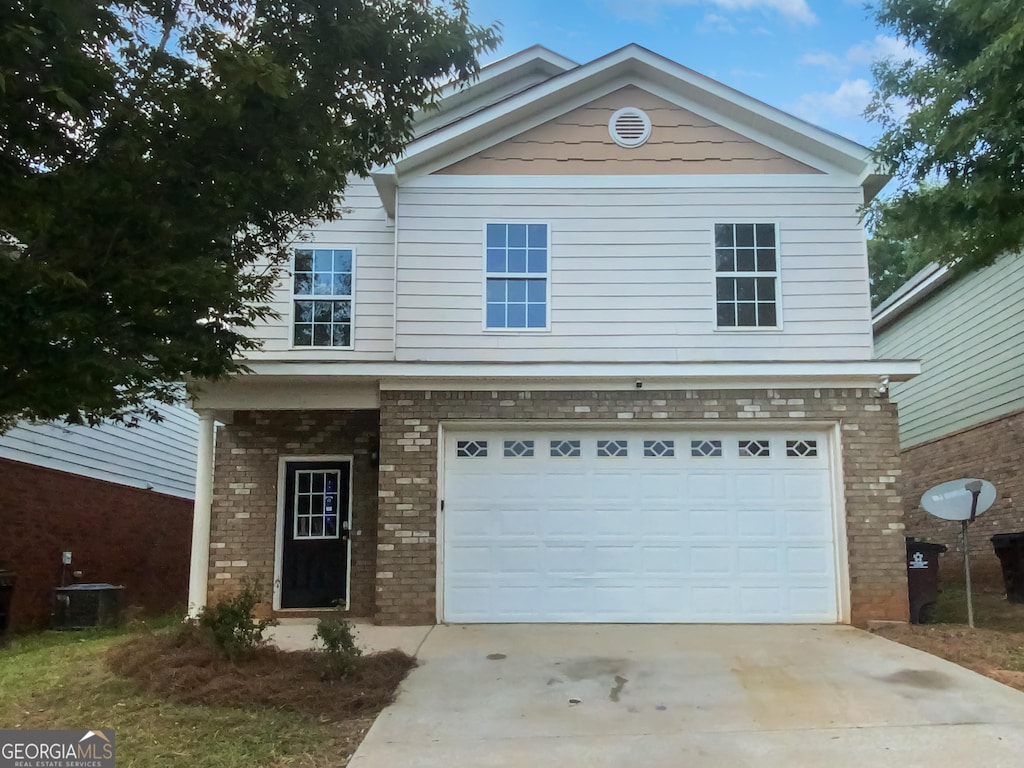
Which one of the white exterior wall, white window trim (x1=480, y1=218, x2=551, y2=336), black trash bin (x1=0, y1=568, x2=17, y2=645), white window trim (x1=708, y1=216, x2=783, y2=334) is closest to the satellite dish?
white window trim (x1=708, y1=216, x2=783, y2=334)

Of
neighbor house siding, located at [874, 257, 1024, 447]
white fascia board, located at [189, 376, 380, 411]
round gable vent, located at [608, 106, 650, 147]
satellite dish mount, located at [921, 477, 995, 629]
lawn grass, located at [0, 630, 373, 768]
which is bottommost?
lawn grass, located at [0, 630, 373, 768]

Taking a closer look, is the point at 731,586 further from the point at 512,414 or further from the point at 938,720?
the point at 938,720

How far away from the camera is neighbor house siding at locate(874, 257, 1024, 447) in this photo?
43.3ft

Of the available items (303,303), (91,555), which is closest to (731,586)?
(303,303)

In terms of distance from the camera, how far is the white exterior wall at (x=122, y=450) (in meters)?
11.6

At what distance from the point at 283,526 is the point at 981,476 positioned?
1079cm

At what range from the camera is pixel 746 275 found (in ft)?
34.1

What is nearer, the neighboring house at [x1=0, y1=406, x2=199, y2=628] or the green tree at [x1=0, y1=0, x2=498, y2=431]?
the green tree at [x1=0, y1=0, x2=498, y2=431]

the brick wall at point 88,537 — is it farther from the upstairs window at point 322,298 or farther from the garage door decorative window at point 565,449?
the garage door decorative window at point 565,449

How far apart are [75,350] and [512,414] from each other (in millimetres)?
5515

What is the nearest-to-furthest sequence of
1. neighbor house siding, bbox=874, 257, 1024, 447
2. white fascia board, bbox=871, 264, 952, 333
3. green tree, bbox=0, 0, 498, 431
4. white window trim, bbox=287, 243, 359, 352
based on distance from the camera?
green tree, bbox=0, 0, 498, 431 < white window trim, bbox=287, 243, 359, 352 < neighbor house siding, bbox=874, 257, 1024, 447 < white fascia board, bbox=871, 264, 952, 333

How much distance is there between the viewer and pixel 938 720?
5.91 metres

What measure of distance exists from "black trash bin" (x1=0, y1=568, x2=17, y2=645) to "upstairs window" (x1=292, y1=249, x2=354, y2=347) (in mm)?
4395

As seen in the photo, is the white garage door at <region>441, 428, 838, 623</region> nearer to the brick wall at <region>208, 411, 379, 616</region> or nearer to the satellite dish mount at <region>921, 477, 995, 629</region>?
the satellite dish mount at <region>921, 477, 995, 629</region>
